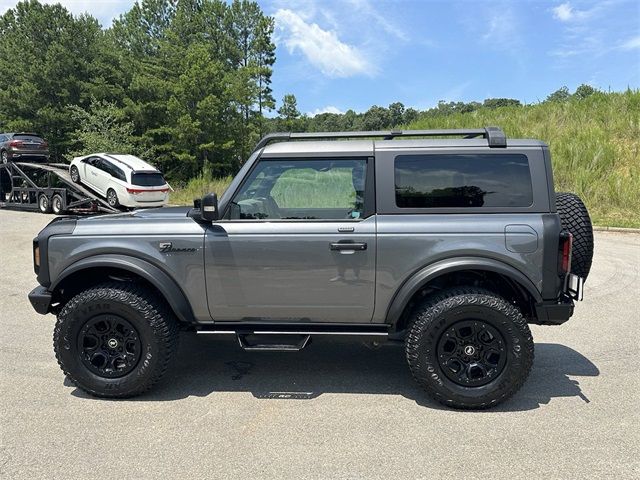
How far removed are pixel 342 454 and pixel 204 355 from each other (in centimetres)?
209

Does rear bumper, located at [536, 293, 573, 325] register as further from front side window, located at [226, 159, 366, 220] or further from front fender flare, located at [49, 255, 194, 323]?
front fender flare, located at [49, 255, 194, 323]

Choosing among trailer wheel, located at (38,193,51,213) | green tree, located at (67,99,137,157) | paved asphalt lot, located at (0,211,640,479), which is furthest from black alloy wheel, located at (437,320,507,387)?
green tree, located at (67,99,137,157)

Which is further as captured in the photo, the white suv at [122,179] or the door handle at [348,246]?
the white suv at [122,179]

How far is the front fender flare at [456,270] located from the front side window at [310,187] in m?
0.65

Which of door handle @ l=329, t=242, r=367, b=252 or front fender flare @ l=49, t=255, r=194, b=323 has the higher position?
door handle @ l=329, t=242, r=367, b=252

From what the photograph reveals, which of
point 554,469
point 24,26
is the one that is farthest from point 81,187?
point 24,26

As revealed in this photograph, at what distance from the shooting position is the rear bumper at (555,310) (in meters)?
3.41

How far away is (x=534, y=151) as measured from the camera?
348 cm

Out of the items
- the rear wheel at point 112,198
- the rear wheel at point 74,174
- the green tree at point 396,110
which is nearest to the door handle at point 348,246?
the rear wheel at point 112,198

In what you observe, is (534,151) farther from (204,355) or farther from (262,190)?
(204,355)

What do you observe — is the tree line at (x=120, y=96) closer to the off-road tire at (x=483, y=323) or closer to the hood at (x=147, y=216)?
the hood at (x=147, y=216)

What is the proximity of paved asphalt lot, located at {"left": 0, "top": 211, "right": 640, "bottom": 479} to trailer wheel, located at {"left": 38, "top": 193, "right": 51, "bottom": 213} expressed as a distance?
15.0m

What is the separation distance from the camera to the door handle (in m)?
3.44

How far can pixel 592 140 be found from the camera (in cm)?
1700
